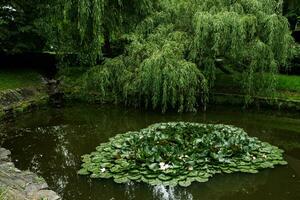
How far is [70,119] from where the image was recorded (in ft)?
38.3

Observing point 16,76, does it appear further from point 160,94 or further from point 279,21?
point 279,21

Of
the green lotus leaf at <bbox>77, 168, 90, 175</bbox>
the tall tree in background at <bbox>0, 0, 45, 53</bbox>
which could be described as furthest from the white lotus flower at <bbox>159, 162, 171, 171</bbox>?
the tall tree in background at <bbox>0, 0, 45, 53</bbox>

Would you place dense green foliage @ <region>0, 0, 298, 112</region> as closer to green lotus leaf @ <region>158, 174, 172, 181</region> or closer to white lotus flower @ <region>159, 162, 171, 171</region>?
white lotus flower @ <region>159, 162, 171, 171</region>

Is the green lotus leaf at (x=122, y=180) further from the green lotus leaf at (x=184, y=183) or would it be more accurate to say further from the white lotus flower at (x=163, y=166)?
the green lotus leaf at (x=184, y=183)

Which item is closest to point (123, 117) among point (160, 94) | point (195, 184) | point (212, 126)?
point (160, 94)

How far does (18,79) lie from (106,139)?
6076 millimetres

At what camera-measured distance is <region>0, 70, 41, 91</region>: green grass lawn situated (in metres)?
13.6

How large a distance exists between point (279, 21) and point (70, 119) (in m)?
6.52

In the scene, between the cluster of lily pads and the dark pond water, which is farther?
the cluster of lily pads

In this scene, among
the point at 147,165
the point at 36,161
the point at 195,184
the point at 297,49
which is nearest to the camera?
the point at 195,184

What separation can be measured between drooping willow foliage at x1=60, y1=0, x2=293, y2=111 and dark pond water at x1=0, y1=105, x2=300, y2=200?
2.29 feet

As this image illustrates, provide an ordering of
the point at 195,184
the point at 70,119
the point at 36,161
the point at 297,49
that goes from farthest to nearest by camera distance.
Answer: the point at 297,49 → the point at 70,119 → the point at 36,161 → the point at 195,184

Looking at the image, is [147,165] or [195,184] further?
[147,165]

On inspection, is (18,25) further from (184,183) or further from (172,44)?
(184,183)
